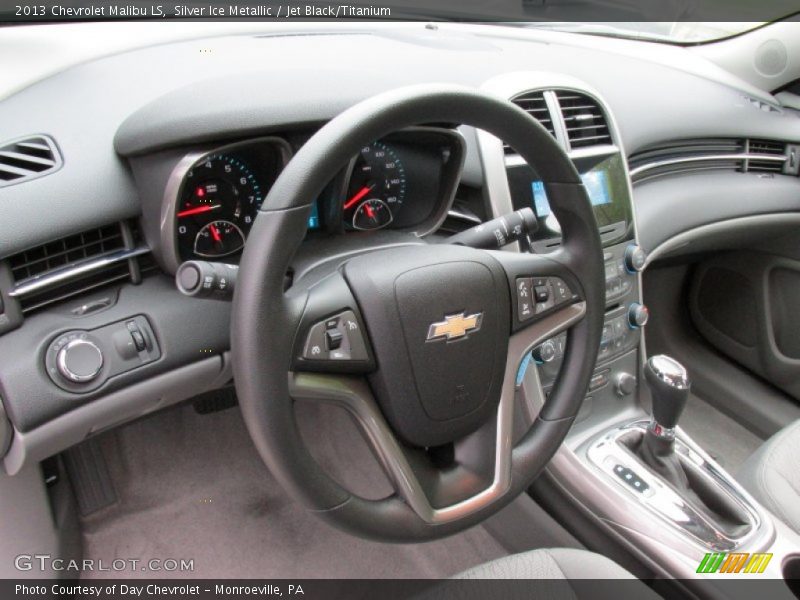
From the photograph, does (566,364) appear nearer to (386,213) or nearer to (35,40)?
(386,213)

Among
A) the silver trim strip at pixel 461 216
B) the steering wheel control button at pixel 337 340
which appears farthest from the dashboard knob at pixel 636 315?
the steering wheel control button at pixel 337 340

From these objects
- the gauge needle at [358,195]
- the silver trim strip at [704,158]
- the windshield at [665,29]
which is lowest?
the silver trim strip at [704,158]

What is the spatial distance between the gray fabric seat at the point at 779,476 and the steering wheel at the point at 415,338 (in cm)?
68

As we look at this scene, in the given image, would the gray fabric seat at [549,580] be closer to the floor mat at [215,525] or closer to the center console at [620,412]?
the center console at [620,412]

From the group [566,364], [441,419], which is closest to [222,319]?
[441,419]

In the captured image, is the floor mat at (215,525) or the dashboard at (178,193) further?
the floor mat at (215,525)

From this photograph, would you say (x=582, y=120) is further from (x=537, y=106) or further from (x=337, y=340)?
(x=337, y=340)

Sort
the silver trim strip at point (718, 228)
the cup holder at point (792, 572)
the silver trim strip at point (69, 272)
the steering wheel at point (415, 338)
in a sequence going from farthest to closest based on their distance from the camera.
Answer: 1. the silver trim strip at point (718, 228)
2. the cup holder at point (792, 572)
3. the silver trim strip at point (69, 272)
4. the steering wheel at point (415, 338)

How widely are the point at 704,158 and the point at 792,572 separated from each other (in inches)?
47.3

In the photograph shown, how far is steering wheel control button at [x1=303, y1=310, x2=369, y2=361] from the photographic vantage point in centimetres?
85

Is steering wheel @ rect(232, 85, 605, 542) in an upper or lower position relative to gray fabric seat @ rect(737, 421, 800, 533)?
upper

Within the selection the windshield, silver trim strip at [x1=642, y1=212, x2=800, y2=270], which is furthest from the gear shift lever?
the windshield

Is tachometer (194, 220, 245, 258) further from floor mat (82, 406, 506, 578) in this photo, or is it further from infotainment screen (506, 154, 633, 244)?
floor mat (82, 406, 506, 578)

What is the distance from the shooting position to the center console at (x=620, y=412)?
1335mm
